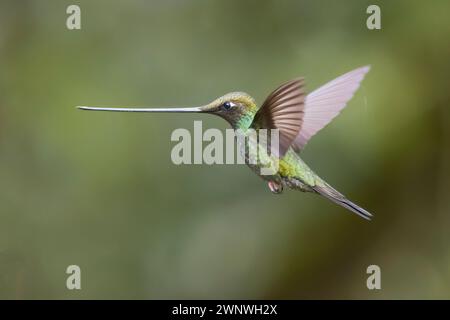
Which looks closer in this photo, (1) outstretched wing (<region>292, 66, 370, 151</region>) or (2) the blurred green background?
(1) outstretched wing (<region>292, 66, 370, 151</region>)

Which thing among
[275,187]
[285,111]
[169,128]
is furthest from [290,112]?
[169,128]

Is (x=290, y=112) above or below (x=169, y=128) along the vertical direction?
below

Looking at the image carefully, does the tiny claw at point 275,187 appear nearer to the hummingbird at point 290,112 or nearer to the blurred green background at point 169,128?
the hummingbird at point 290,112

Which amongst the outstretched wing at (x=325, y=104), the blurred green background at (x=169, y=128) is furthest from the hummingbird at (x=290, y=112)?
the blurred green background at (x=169, y=128)

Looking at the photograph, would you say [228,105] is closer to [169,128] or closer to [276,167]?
[276,167]

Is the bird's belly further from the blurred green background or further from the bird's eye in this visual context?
the blurred green background

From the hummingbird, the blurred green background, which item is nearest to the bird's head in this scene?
the hummingbird

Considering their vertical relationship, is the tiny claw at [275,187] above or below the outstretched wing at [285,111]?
below
